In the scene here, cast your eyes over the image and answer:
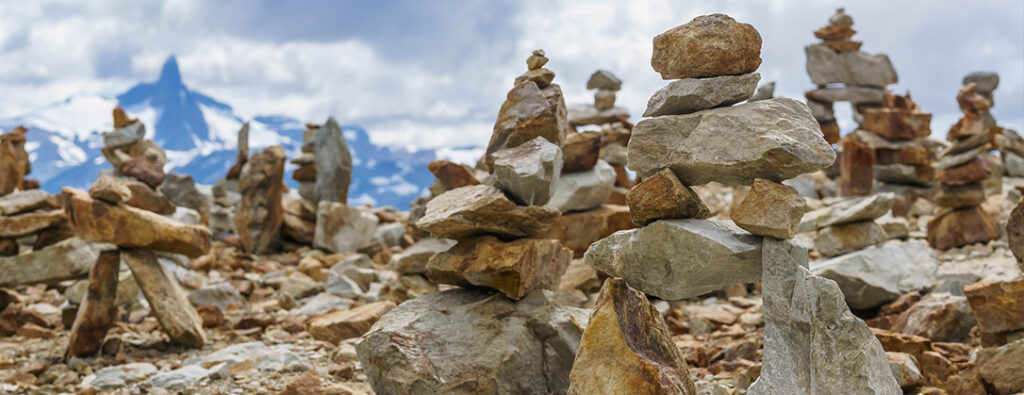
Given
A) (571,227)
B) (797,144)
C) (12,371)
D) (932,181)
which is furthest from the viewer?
(932,181)

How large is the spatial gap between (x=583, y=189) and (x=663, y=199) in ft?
15.3

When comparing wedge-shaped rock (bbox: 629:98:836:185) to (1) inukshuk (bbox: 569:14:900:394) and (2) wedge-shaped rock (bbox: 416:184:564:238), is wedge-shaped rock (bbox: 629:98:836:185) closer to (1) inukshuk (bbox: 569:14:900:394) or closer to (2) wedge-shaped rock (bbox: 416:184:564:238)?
(1) inukshuk (bbox: 569:14:900:394)

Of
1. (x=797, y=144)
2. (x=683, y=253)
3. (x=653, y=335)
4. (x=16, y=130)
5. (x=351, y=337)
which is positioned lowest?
(x=351, y=337)

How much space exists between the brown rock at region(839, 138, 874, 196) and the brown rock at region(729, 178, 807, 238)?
9.76 meters

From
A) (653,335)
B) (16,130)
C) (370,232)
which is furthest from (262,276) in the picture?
(653,335)

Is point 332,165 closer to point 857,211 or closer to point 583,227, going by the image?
point 583,227

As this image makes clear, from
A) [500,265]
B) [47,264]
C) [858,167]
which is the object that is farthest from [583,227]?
[858,167]

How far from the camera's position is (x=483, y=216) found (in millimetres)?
4629

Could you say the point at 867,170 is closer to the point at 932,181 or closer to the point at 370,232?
the point at 932,181

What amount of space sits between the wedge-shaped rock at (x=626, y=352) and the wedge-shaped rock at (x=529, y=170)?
1004 millimetres

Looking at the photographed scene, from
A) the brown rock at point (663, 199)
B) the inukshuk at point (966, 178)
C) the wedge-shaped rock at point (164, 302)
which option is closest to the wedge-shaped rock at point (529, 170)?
the brown rock at point (663, 199)

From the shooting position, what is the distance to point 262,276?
34.5 ft

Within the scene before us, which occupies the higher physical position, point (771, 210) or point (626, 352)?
point (771, 210)

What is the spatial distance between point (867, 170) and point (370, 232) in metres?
8.54
